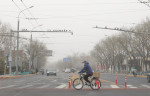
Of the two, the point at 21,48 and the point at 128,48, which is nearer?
the point at 128,48

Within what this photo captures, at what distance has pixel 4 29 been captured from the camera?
6288cm

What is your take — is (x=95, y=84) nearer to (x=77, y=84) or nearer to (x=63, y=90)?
(x=77, y=84)

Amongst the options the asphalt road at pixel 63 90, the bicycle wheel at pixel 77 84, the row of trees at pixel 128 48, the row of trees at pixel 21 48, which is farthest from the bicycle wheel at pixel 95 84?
the row of trees at pixel 21 48

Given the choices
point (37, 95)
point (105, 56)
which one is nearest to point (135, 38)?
point (105, 56)

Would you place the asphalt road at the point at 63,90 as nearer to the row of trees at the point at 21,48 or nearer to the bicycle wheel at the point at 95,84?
the bicycle wheel at the point at 95,84

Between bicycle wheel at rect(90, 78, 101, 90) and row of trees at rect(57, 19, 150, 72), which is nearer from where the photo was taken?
bicycle wheel at rect(90, 78, 101, 90)

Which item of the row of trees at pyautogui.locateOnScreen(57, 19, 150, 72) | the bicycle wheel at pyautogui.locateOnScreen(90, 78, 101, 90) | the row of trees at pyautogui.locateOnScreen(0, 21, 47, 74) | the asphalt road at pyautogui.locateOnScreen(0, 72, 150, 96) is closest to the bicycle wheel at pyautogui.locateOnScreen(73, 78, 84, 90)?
the asphalt road at pyautogui.locateOnScreen(0, 72, 150, 96)

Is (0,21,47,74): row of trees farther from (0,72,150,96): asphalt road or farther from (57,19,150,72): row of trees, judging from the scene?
(0,72,150,96): asphalt road

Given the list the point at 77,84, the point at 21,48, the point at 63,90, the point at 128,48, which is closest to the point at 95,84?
the point at 77,84

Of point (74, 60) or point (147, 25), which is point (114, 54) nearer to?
point (147, 25)

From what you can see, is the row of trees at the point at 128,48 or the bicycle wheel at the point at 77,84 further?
the row of trees at the point at 128,48

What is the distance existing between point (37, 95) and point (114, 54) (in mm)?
75659

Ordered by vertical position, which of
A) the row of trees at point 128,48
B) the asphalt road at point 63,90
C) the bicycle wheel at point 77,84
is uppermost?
the row of trees at point 128,48

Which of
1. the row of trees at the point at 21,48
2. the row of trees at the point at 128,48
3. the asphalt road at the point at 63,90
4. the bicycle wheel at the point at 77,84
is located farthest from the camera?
the row of trees at the point at 21,48
